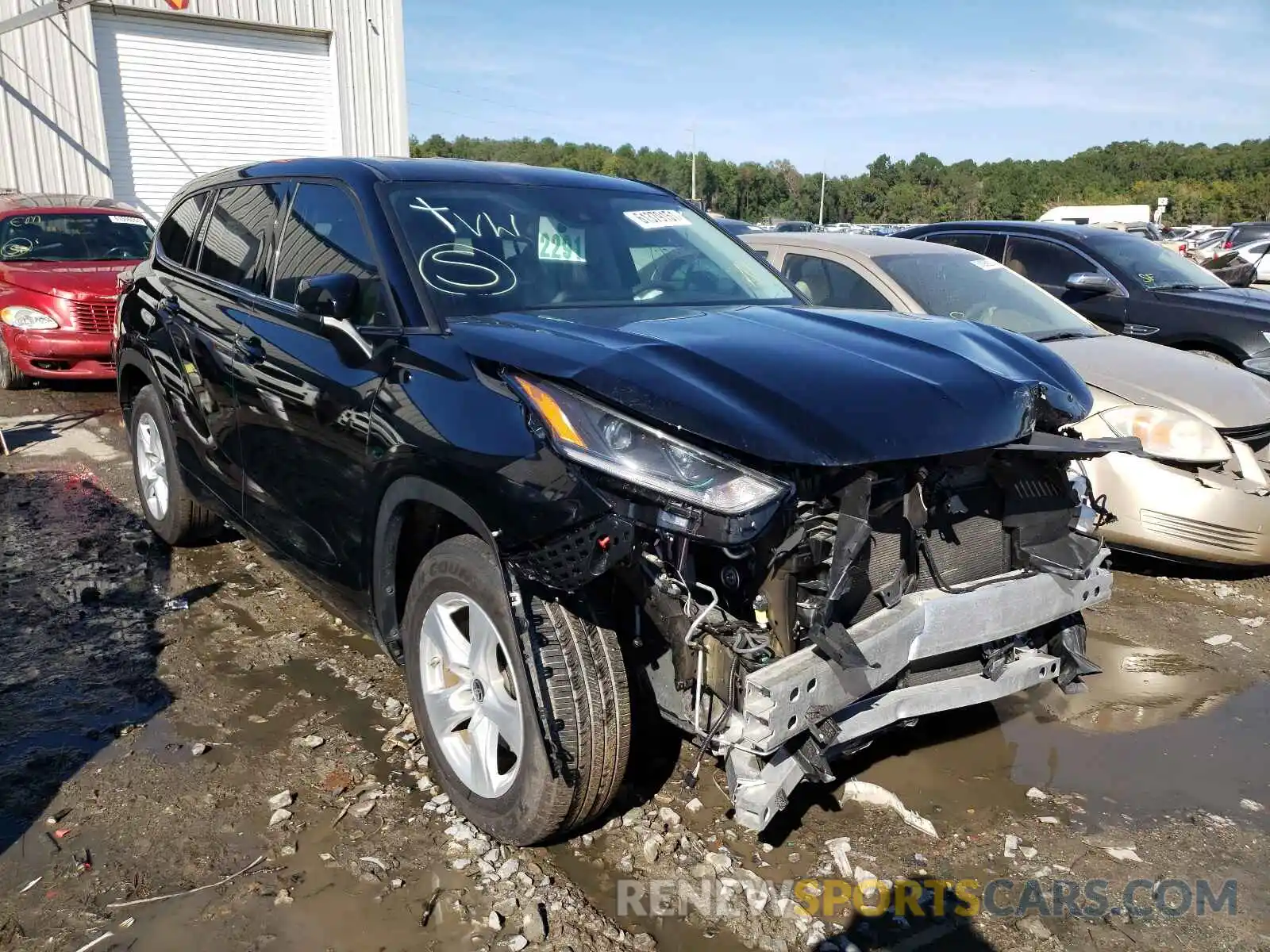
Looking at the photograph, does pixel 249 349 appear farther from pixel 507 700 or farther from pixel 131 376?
pixel 131 376

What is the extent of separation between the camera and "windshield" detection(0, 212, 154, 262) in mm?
9516

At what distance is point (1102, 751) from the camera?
349 centimetres

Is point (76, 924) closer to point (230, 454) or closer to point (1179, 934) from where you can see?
point (230, 454)

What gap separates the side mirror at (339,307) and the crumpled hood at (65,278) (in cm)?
663

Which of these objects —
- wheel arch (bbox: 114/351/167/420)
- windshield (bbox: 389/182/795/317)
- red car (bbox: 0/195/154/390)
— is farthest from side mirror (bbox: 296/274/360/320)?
red car (bbox: 0/195/154/390)

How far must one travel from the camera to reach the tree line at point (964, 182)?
2525 inches

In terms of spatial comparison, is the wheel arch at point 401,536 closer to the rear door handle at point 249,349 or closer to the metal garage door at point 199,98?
the rear door handle at point 249,349

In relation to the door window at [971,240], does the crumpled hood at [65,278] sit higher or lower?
lower

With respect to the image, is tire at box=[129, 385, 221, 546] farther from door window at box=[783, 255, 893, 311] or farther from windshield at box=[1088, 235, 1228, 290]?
windshield at box=[1088, 235, 1228, 290]

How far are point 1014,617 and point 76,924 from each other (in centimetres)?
264

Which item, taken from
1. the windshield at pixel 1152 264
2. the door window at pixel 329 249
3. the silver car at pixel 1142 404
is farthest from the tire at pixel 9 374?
the windshield at pixel 1152 264

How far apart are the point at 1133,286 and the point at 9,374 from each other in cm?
996

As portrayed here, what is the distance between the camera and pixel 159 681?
12.5 ft

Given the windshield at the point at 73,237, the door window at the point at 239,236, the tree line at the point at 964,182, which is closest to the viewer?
the door window at the point at 239,236
